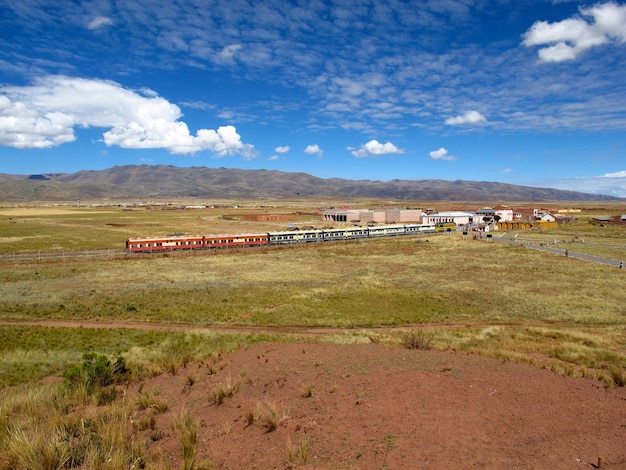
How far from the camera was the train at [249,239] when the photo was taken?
197ft

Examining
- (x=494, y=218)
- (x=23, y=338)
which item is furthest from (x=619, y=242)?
(x=23, y=338)

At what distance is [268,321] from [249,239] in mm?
41558

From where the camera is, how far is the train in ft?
197

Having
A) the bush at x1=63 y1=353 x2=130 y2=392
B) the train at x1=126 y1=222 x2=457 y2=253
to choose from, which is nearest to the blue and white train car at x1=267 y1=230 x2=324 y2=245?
the train at x1=126 y1=222 x2=457 y2=253

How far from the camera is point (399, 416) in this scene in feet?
33.1

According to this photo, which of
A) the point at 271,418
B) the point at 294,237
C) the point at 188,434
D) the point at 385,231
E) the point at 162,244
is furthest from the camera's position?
the point at 385,231

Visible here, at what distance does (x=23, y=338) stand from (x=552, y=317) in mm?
35223

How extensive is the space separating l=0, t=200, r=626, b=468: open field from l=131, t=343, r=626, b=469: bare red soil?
0.16 m

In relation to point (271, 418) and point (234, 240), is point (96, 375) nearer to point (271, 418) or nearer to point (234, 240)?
point (271, 418)

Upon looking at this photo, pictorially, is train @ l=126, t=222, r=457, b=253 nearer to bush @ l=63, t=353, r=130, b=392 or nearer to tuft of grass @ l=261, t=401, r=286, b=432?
bush @ l=63, t=353, r=130, b=392

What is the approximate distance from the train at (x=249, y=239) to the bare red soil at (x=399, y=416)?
49507 millimetres

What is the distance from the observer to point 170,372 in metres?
15.2

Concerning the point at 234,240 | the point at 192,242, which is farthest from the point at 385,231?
the point at 192,242

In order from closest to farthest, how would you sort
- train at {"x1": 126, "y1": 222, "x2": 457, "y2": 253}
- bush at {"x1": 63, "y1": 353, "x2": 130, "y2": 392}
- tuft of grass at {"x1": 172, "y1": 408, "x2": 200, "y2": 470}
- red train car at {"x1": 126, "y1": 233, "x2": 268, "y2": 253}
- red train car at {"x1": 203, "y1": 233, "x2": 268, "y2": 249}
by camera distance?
tuft of grass at {"x1": 172, "y1": 408, "x2": 200, "y2": 470}
bush at {"x1": 63, "y1": 353, "x2": 130, "y2": 392}
red train car at {"x1": 126, "y1": 233, "x2": 268, "y2": 253}
train at {"x1": 126, "y1": 222, "x2": 457, "y2": 253}
red train car at {"x1": 203, "y1": 233, "x2": 268, "y2": 249}
